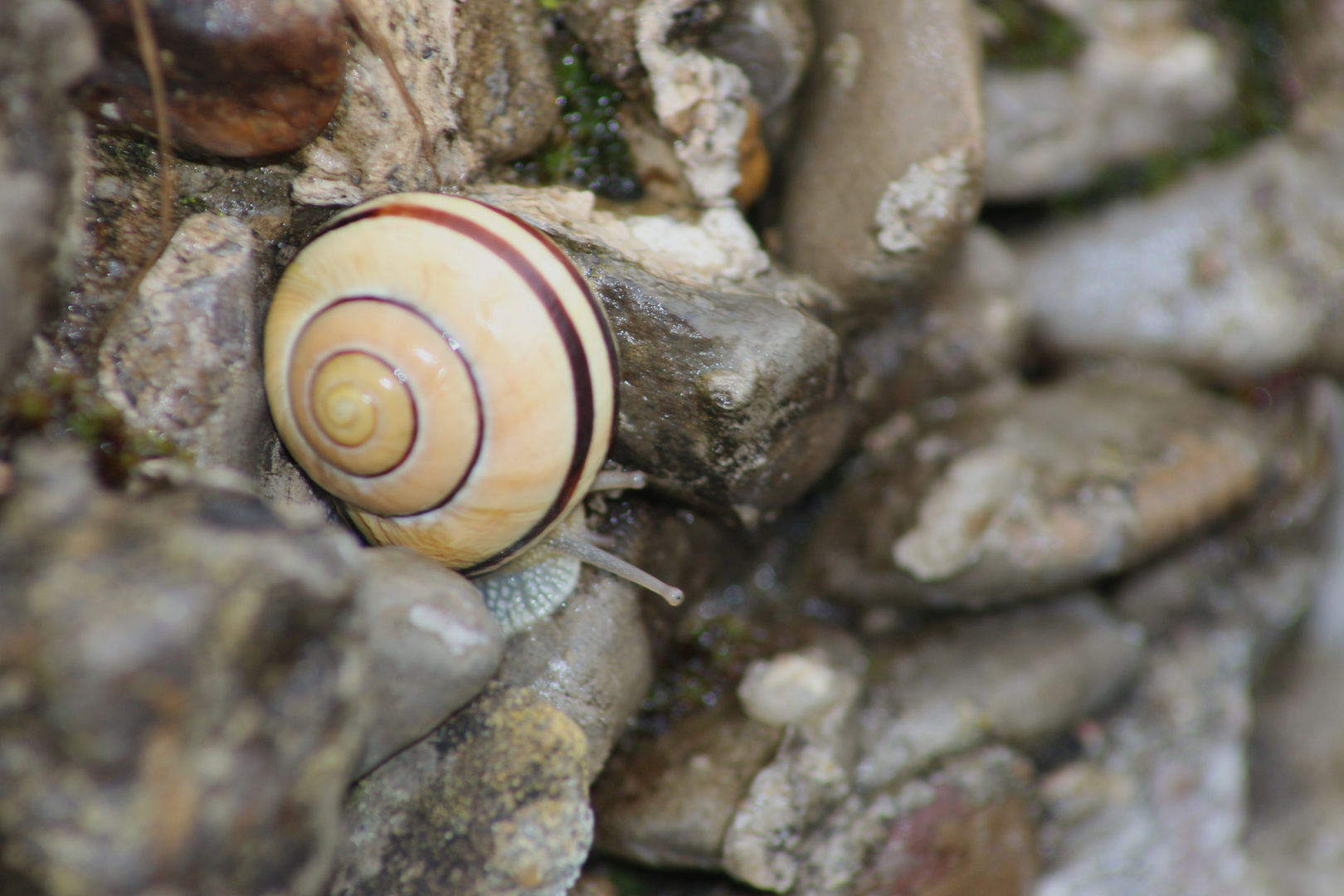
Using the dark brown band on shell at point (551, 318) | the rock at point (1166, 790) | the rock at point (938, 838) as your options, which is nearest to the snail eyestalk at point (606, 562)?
the dark brown band on shell at point (551, 318)

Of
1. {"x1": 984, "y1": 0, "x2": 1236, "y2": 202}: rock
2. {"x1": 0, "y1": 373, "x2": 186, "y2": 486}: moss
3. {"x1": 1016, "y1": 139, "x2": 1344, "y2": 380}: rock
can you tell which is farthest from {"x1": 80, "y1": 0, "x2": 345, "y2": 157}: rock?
{"x1": 1016, "y1": 139, "x2": 1344, "y2": 380}: rock

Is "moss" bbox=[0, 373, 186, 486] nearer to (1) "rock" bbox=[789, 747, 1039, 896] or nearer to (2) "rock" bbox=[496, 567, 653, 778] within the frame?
(2) "rock" bbox=[496, 567, 653, 778]

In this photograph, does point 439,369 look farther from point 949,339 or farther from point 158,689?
point 949,339

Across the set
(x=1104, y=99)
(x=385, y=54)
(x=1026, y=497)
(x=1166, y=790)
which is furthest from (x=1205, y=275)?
(x=385, y=54)

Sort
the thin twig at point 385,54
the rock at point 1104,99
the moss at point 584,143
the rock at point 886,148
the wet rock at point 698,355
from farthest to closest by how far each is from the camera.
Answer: the rock at point 1104,99, the rock at point 886,148, the moss at point 584,143, the wet rock at point 698,355, the thin twig at point 385,54

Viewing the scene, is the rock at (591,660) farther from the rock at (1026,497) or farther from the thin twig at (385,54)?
the thin twig at (385,54)

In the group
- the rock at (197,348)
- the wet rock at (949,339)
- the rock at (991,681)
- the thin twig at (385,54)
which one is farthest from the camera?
the wet rock at (949,339)
